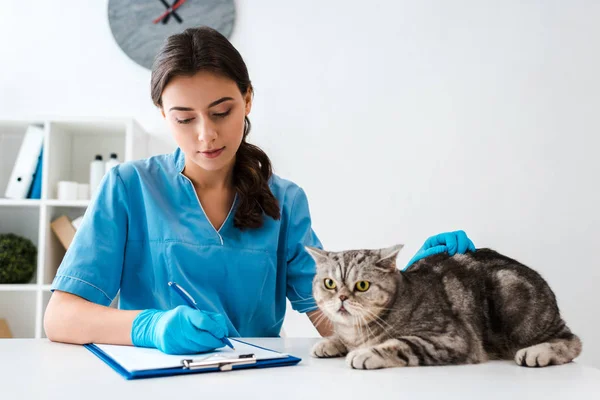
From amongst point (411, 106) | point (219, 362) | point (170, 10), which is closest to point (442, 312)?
point (219, 362)

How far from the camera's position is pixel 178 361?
0.94 m

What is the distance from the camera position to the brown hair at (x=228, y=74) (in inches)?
51.4

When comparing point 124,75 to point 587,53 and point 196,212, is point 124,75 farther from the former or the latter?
point 587,53

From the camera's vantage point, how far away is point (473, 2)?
2.93 m

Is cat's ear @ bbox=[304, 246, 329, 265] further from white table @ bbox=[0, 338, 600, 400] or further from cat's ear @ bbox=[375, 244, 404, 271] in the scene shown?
white table @ bbox=[0, 338, 600, 400]

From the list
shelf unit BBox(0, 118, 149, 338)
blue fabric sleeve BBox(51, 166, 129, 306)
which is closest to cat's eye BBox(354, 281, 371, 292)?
blue fabric sleeve BBox(51, 166, 129, 306)

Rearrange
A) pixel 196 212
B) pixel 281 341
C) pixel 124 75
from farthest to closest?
pixel 124 75 < pixel 196 212 < pixel 281 341

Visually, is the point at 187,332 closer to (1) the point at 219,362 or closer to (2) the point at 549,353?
(1) the point at 219,362

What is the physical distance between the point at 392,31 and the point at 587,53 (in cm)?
102

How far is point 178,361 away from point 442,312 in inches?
19.6

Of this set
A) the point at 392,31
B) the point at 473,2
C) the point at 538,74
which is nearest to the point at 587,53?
the point at 538,74

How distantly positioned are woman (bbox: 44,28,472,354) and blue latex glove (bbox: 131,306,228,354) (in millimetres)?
145

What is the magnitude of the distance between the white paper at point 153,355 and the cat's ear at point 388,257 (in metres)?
0.26

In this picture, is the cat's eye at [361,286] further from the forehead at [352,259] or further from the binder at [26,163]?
the binder at [26,163]
